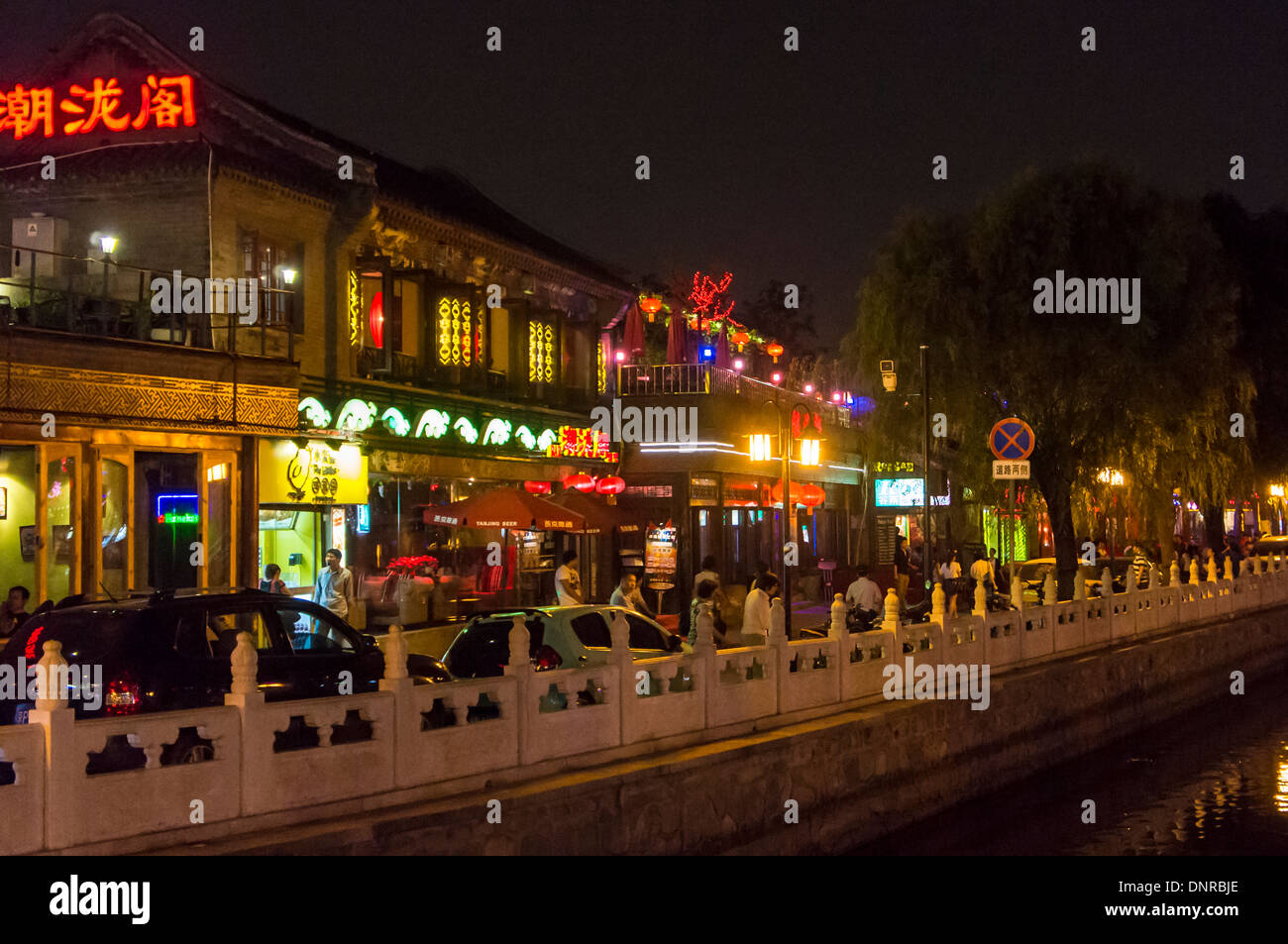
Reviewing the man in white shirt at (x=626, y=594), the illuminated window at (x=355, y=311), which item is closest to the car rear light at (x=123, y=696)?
the man in white shirt at (x=626, y=594)

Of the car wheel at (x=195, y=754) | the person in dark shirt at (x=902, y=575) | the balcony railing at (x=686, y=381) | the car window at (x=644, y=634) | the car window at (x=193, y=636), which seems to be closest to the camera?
the car wheel at (x=195, y=754)

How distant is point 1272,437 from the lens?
33.0 meters

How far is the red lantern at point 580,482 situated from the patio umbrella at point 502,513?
453cm

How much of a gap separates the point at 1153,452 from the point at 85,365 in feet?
59.1

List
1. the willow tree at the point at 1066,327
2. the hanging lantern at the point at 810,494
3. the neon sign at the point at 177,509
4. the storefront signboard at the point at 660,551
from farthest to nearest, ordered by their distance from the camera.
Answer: the hanging lantern at the point at 810,494
the storefront signboard at the point at 660,551
the willow tree at the point at 1066,327
the neon sign at the point at 177,509

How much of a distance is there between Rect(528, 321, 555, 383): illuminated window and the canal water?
1251 cm

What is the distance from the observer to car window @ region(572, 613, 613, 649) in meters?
14.0

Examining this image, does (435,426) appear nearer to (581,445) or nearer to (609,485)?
(581,445)

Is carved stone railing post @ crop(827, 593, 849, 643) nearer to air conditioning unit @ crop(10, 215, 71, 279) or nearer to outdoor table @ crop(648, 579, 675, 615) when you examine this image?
air conditioning unit @ crop(10, 215, 71, 279)

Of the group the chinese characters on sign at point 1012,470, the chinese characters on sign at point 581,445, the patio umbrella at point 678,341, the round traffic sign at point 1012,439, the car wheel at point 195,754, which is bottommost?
the car wheel at point 195,754

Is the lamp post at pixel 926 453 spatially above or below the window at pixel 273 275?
below

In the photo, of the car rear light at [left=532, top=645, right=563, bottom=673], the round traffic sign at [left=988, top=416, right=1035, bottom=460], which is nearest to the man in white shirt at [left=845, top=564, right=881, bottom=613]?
the round traffic sign at [left=988, top=416, right=1035, bottom=460]

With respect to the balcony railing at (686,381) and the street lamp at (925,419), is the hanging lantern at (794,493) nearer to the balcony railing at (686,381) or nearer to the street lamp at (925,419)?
the balcony railing at (686,381)

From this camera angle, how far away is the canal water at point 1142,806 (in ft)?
43.4
